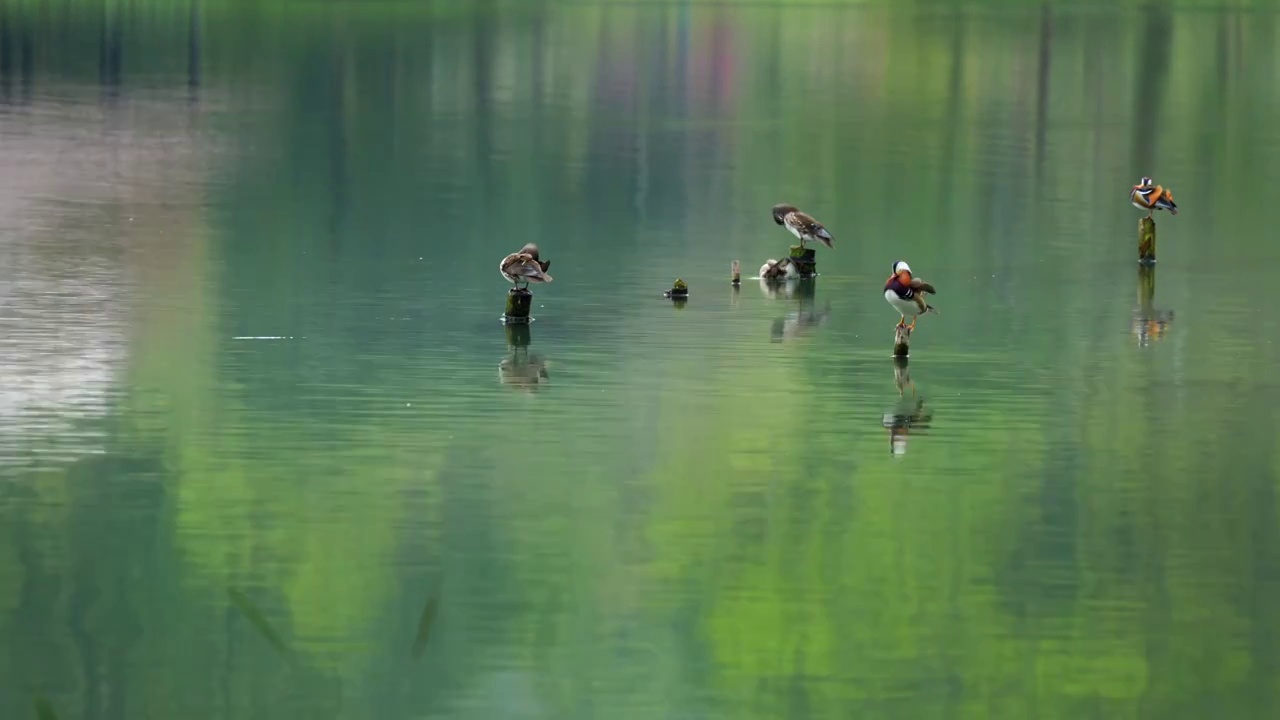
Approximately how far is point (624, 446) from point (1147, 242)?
12.4 metres

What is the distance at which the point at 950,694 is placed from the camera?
39.3 ft

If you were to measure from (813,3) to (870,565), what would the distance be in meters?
114

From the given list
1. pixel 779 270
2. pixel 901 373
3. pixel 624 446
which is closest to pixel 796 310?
pixel 779 270

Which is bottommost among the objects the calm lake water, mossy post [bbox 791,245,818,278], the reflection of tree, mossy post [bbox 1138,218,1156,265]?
the calm lake water

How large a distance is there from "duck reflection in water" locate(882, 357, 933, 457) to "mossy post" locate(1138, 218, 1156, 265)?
8.68 meters

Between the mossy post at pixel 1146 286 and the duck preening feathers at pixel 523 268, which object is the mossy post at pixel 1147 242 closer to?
the mossy post at pixel 1146 286

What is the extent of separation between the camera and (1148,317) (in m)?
23.4

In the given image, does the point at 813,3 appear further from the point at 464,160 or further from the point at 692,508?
the point at 692,508

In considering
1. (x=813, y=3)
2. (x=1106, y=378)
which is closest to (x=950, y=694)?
(x=1106, y=378)

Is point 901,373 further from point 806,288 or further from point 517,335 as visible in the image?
point 806,288

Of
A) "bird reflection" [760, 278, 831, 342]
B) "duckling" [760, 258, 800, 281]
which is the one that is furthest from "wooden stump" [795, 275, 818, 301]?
"duckling" [760, 258, 800, 281]

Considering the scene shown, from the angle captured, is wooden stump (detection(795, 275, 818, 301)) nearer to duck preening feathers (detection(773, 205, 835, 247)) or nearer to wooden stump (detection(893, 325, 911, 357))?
duck preening feathers (detection(773, 205, 835, 247))

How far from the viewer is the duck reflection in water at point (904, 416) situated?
17.1 metres

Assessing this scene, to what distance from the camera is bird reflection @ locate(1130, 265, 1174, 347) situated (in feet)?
72.7
